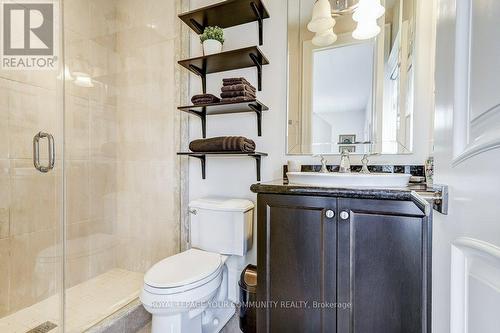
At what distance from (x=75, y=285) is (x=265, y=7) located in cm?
239

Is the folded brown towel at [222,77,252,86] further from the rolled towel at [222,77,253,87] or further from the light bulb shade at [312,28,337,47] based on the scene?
the light bulb shade at [312,28,337,47]

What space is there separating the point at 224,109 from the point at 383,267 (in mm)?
1318

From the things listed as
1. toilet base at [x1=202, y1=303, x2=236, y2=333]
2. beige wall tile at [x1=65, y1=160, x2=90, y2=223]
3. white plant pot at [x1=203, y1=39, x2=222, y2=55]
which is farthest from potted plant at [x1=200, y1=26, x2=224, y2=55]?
toilet base at [x1=202, y1=303, x2=236, y2=333]

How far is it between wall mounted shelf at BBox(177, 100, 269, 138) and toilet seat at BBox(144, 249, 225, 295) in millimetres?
866

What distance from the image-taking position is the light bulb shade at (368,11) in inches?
59.1

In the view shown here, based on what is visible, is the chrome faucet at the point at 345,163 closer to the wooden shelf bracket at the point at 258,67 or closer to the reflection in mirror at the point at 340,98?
the reflection in mirror at the point at 340,98

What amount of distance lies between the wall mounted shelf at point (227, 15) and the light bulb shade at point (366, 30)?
1.93 ft

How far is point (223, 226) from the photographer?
158cm

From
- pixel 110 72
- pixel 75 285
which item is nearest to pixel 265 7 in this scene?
pixel 110 72

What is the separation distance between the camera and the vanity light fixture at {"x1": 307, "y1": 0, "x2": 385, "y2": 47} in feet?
4.96

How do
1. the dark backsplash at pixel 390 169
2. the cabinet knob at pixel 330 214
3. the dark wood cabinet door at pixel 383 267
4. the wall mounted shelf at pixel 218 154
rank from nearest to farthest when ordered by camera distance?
the dark wood cabinet door at pixel 383 267 < the cabinet knob at pixel 330 214 < the dark backsplash at pixel 390 169 < the wall mounted shelf at pixel 218 154

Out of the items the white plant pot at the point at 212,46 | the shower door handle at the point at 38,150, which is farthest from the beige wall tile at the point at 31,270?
the white plant pot at the point at 212,46

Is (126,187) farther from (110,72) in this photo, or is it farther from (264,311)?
(264,311)

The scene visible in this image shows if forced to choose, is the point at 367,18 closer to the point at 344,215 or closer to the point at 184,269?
the point at 344,215
